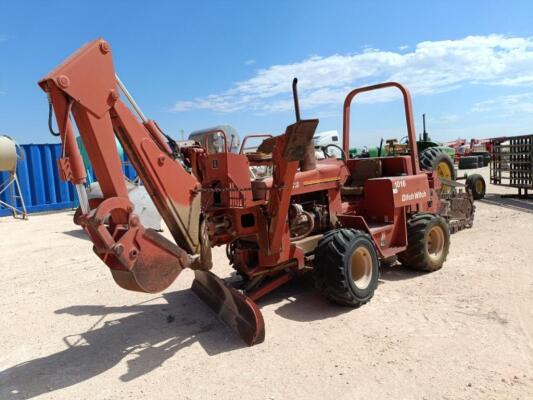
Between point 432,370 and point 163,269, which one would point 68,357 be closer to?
point 163,269

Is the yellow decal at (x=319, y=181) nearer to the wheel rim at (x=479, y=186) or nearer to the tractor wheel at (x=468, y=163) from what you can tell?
the wheel rim at (x=479, y=186)

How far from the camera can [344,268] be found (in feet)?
15.1

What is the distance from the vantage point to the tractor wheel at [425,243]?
232 inches

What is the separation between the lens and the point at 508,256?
21.3 feet

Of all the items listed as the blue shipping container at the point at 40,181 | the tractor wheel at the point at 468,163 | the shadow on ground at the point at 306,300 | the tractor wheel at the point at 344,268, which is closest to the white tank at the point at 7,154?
the blue shipping container at the point at 40,181

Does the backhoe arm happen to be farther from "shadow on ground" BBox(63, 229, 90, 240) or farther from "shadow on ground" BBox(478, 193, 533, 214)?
"shadow on ground" BBox(478, 193, 533, 214)

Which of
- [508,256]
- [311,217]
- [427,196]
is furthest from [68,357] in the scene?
[508,256]

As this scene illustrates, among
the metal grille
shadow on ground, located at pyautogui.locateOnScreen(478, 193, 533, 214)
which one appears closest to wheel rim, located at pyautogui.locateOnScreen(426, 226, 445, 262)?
shadow on ground, located at pyautogui.locateOnScreen(478, 193, 533, 214)

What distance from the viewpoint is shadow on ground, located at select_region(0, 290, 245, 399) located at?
364cm

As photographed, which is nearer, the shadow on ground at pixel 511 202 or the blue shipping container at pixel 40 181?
the shadow on ground at pixel 511 202

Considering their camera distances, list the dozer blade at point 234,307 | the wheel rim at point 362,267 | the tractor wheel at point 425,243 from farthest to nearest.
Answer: the tractor wheel at point 425,243 → the wheel rim at point 362,267 → the dozer blade at point 234,307

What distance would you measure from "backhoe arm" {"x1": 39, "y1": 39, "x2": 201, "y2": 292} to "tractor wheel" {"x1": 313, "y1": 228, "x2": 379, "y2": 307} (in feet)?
4.77

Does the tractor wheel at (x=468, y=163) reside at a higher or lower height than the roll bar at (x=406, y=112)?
lower

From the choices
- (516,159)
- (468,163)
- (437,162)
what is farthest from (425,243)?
(468,163)
